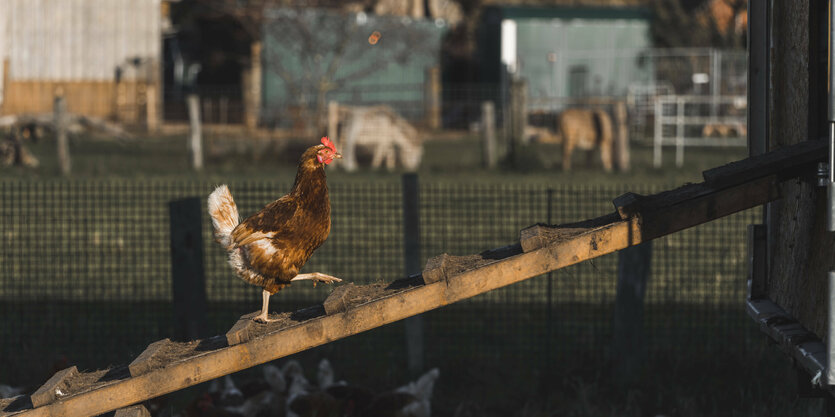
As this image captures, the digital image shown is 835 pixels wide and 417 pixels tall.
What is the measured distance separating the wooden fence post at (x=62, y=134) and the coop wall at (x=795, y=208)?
16078 mm

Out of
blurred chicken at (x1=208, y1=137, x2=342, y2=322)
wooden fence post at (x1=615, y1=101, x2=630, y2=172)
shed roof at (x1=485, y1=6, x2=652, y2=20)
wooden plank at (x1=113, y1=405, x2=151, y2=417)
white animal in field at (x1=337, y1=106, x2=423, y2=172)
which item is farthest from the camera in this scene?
shed roof at (x1=485, y1=6, x2=652, y2=20)

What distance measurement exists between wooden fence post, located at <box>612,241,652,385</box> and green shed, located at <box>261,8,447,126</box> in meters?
24.9

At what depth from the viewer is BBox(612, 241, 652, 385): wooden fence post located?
6.94m

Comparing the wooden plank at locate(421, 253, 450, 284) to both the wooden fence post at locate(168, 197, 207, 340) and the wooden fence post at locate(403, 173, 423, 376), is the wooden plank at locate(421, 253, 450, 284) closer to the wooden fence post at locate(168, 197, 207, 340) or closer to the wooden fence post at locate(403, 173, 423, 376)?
the wooden fence post at locate(403, 173, 423, 376)

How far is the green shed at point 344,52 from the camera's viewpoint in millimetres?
34000

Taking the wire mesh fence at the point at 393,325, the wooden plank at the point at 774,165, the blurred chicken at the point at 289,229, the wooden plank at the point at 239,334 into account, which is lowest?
the wire mesh fence at the point at 393,325

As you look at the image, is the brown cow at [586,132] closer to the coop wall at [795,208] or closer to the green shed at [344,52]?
the green shed at [344,52]

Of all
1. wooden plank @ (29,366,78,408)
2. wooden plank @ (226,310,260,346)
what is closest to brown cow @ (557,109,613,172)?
wooden plank @ (226,310,260,346)

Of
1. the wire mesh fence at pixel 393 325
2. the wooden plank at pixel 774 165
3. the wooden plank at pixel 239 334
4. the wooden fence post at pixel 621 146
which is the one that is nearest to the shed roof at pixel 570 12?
the wooden fence post at pixel 621 146

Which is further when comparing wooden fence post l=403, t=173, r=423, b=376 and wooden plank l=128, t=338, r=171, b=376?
wooden fence post l=403, t=173, r=423, b=376

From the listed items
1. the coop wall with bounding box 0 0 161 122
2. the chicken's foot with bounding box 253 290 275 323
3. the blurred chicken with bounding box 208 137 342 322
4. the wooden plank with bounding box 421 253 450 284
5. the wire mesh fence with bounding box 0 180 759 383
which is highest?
Result: the coop wall with bounding box 0 0 161 122

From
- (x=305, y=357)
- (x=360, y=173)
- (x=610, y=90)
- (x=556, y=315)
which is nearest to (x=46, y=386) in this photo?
(x=305, y=357)

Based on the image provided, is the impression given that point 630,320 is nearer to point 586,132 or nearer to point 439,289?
point 439,289

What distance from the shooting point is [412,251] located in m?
7.30
